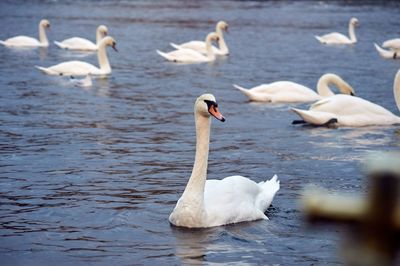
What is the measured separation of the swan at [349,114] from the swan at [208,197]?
18.6ft

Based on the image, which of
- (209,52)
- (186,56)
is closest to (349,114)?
(186,56)

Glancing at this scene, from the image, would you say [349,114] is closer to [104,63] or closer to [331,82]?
[331,82]

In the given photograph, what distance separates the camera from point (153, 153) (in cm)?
1071

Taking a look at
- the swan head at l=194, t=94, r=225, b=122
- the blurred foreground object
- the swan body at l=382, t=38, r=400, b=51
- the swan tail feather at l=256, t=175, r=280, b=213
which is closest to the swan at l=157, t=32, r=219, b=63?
the swan body at l=382, t=38, r=400, b=51

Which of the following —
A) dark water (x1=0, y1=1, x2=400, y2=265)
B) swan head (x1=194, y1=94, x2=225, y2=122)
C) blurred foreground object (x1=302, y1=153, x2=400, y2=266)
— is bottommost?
dark water (x1=0, y1=1, x2=400, y2=265)

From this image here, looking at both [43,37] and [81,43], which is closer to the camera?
[81,43]

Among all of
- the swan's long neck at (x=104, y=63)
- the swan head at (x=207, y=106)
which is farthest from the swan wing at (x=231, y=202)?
the swan's long neck at (x=104, y=63)

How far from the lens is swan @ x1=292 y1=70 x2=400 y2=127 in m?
13.0

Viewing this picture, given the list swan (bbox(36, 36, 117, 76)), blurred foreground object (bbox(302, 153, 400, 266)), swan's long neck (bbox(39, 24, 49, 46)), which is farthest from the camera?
swan's long neck (bbox(39, 24, 49, 46))

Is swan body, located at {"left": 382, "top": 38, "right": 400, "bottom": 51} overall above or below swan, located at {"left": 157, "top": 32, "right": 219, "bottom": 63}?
above

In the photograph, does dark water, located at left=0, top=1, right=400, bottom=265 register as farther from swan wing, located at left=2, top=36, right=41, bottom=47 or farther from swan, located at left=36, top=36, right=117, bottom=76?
swan, located at left=36, top=36, right=117, bottom=76

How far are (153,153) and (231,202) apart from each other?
3736mm

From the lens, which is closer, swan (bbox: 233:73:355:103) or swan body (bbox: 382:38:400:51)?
swan (bbox: 233:73:355:103)

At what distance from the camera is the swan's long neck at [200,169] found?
6.68 metres
